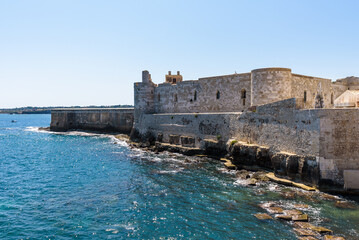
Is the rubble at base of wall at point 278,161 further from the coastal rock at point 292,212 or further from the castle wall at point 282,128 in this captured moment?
the coastal rock at point 292,212

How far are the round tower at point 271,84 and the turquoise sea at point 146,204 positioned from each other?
7362 millimetres

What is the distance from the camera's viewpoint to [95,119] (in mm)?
50719

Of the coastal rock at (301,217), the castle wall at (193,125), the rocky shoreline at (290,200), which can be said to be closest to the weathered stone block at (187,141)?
the castle wall at (193,125)

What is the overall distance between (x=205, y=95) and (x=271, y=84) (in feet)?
29.9

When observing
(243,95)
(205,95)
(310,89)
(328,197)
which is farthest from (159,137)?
(328,197)

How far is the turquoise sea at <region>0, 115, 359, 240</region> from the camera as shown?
1132 centimetres

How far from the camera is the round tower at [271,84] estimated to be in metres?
23.2

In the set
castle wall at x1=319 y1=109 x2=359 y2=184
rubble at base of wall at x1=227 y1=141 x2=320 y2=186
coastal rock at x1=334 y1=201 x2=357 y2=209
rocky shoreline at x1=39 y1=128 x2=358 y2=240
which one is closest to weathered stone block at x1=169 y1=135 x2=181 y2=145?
rocky shoreline at x1=39 y1=128 x2=358 y2=240

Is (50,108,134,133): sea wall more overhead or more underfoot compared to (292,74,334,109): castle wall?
more underfoot

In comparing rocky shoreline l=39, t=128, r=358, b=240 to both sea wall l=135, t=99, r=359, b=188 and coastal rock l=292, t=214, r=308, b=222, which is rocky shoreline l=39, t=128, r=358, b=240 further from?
sea wall l=135, t=99, r=359, b=188

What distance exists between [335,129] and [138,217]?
12447 mm

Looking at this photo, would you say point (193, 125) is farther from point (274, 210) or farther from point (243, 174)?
point (274, 210)

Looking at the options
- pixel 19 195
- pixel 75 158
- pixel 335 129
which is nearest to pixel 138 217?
pixel 19 195

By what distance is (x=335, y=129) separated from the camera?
621 inches
